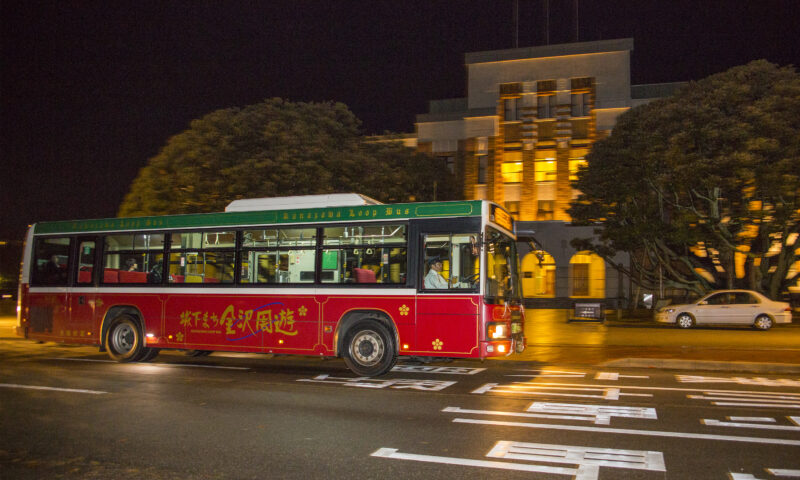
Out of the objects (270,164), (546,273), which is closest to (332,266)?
(270,164)

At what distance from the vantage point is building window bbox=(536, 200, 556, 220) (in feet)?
134

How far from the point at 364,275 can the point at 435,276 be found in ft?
4.48

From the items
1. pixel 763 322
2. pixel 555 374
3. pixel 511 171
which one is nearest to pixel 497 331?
pixel 555 374

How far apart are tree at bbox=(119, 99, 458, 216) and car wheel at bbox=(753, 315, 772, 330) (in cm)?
1552

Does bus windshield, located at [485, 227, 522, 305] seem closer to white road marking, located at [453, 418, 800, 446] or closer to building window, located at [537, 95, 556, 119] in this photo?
white road marking, located at [453, 418, 800, 446]

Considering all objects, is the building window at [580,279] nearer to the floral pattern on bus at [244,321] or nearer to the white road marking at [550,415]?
the floral pattern on bus at [244,321]

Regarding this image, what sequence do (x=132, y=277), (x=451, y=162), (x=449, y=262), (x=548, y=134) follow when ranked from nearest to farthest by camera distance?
(x=449, y=262)
(x=132, y=277)
(x=548, y=134)
(x=451, y=162)

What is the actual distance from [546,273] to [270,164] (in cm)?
2576

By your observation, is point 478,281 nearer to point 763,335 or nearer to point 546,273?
point 763,335

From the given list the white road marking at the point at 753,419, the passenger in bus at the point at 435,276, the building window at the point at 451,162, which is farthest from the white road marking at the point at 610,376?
the building window at the point at 451,162

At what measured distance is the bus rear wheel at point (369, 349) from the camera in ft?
35.2

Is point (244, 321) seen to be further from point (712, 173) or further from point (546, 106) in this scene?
point (546, 106)

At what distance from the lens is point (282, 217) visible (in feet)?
38.8

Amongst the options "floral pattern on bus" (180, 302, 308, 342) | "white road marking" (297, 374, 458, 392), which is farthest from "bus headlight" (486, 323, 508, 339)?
"floral pattern on bus" (180, 302, 308, 342)
